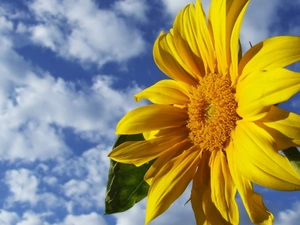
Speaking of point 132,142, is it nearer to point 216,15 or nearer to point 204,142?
point 204,142

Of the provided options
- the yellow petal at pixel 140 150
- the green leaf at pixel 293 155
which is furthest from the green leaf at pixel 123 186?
the green leaf at pixel 293 155

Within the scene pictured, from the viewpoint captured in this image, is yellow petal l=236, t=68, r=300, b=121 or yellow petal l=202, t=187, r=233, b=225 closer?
yellow petal l=236, t=68, r=300, b=121

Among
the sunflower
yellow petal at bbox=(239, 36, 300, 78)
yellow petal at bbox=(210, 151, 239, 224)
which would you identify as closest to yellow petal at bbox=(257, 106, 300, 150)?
the sunflower

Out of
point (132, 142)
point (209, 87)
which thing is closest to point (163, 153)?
point (132, 142)

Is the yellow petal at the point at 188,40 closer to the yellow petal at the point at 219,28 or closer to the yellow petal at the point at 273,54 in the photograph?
the yellow petal at the point at 219,28

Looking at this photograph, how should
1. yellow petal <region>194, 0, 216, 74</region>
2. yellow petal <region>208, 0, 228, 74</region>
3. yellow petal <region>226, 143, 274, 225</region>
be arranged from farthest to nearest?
yellow petal <region>194, 0, 216, 74</region> < yellow petal <region>208, 0, 228, 74</region> < yellow petal <region>226, 143, 274, 225</region>

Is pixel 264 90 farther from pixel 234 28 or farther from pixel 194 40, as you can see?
pixel 194 40

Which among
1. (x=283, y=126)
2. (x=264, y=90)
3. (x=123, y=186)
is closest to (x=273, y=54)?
(x=264, y=90)

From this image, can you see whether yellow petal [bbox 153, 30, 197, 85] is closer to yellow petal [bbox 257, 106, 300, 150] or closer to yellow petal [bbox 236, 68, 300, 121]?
yellow petal [bbox 236, 68, 300, 121]
